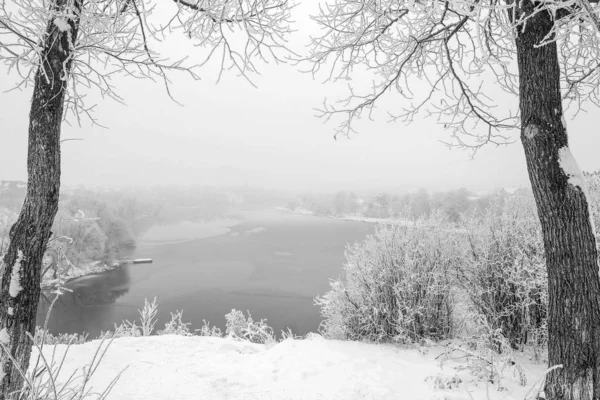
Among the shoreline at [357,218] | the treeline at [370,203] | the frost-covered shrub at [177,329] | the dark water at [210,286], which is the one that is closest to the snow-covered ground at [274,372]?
the frost-covered shrub at [177,329]

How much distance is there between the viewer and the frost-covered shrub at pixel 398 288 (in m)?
9.80

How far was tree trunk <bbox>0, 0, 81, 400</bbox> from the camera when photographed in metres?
2.46

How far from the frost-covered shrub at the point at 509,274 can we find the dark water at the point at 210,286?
34.4ft

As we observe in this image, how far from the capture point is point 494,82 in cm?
458

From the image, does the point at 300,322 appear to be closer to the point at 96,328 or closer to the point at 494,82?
the point at 96,328

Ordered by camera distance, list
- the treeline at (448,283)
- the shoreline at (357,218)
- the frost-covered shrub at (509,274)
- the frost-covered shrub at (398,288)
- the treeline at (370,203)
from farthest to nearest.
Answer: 1. the treeline at (370,203)
2. the shoreline at (357,218)
3. the frost-covered shrub at (398,288)
4. the treeline at (448,283)
5. the frost-covered shrub at (509,274)

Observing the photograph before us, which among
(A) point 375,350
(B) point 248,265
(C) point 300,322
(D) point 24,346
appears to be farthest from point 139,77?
(B) point 248,265

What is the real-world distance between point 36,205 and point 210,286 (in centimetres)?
2559

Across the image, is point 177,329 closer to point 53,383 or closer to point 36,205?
point 36,205

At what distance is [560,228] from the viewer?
2.53 metres

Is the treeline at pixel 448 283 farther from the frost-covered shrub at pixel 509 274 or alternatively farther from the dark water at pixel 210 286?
the dark water at pixel 210 286

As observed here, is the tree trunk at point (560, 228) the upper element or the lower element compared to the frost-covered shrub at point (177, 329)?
upper

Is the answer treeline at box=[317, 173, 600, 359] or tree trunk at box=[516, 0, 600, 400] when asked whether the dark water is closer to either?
treeline at box=[317, 173, 600, 359]

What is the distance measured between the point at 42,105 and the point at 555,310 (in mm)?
4676
